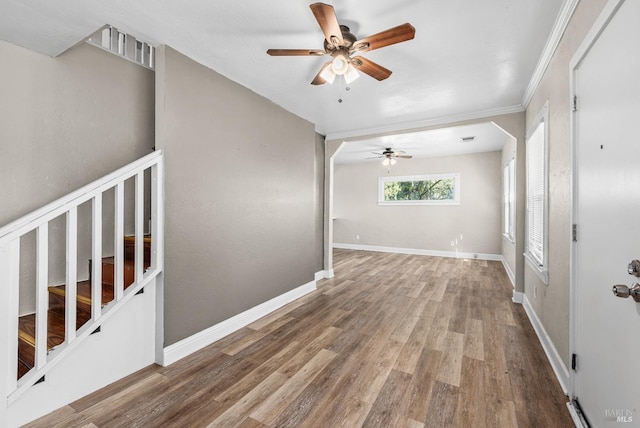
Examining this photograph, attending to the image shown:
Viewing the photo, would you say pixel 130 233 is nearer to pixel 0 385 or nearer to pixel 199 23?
pixel 0 385

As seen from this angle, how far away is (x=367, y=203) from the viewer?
773 centimetres

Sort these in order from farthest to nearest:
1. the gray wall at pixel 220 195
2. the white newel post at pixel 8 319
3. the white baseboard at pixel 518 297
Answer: the white baseboard at pixel 518 297
the gray wall at pixel 220 195
the white newel post at pixel 8 319

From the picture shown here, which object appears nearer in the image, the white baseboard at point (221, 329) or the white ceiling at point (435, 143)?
the white baseboard at point (221, 329)

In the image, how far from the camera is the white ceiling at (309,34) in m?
1.72

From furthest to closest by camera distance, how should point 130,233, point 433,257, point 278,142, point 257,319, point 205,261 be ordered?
point 433,257, point 278,142, point 257,319, point 130,233, point 205,261

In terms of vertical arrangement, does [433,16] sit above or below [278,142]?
above

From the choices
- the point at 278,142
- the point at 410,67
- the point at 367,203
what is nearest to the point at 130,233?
the point at 278,142

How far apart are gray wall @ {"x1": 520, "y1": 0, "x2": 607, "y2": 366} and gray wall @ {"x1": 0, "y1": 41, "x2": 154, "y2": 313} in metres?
3.36

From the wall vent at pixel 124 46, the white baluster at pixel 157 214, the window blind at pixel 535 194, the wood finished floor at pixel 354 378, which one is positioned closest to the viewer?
the wood finished floor at pixel 354 378

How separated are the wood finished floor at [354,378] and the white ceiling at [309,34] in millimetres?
2471

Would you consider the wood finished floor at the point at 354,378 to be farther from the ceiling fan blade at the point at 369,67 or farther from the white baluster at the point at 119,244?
the ceiling fan blade at the point at 369,67

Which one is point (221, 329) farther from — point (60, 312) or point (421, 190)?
point (421, 190)

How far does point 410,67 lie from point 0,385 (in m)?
3.51

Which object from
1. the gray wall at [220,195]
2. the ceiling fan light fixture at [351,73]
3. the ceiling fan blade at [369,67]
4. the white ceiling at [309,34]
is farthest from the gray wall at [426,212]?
the ceiling fan light fixture at [351,73]
